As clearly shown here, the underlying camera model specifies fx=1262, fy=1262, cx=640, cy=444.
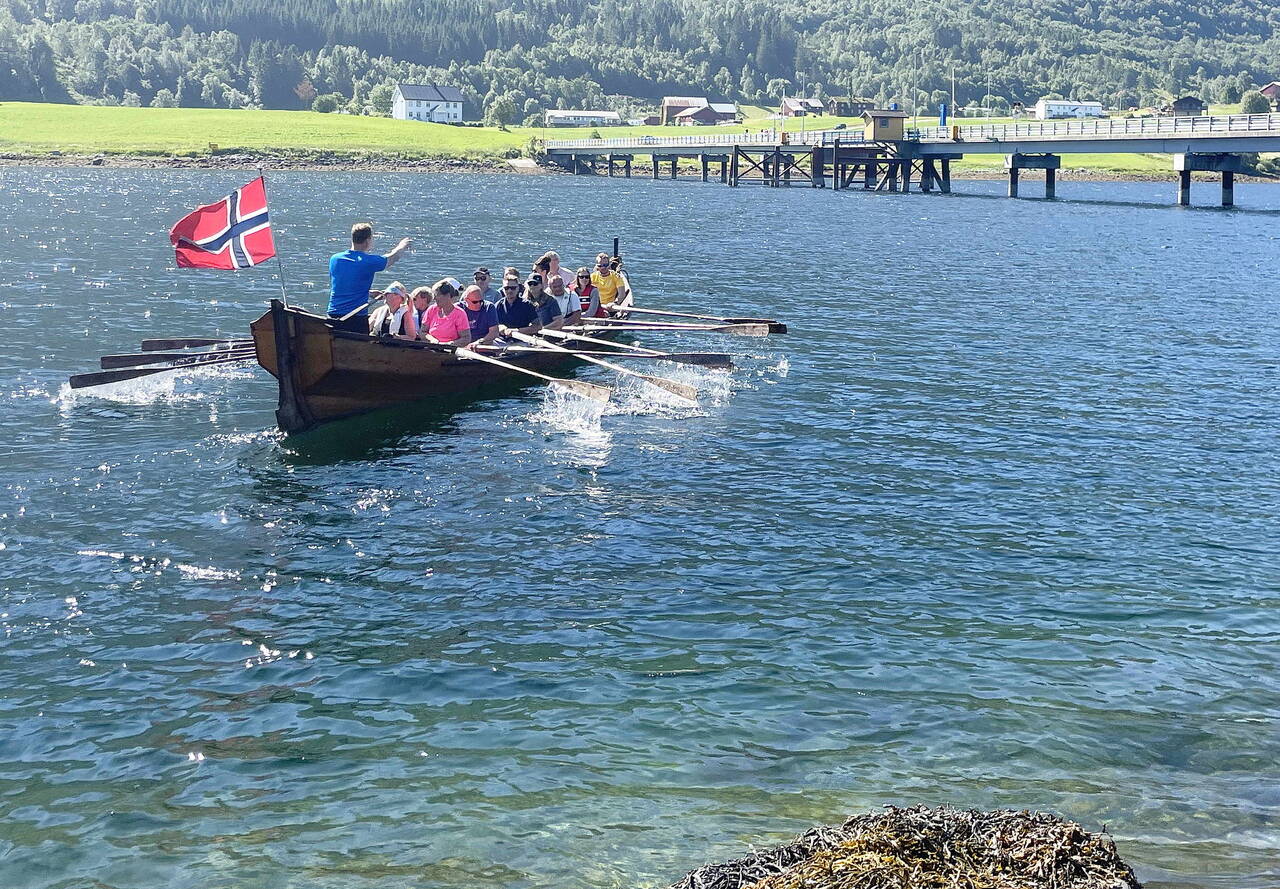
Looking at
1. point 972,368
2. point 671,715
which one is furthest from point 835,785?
point 972,368

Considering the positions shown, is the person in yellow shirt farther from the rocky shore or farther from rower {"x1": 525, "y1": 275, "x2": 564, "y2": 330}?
the rocky shore

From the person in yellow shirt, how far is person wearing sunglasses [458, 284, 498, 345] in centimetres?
622

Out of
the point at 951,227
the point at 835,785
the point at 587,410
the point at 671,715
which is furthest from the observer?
the point at 951,227

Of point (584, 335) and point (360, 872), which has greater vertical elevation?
point (584, 335)

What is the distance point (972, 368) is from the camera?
27.1 metres

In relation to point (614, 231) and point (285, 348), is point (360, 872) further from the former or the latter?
point (614, 231)

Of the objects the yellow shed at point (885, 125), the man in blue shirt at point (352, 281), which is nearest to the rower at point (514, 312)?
the man in blue shirt at point (352, 281)

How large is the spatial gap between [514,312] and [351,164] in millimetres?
115054

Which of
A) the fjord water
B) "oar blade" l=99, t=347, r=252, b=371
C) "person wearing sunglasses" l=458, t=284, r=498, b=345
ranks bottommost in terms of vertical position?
the fjord water

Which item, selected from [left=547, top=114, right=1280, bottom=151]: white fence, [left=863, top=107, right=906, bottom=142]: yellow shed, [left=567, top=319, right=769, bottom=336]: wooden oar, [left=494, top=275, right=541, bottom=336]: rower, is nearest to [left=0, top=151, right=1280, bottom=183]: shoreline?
[left=547, top=114, right=1280, bottom=151]: white fence

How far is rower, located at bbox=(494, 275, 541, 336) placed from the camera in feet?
76.3

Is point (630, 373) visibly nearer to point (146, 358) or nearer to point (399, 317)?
point (399, 317)

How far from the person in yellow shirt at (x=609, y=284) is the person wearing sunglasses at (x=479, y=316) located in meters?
6.22

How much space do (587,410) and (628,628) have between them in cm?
972
